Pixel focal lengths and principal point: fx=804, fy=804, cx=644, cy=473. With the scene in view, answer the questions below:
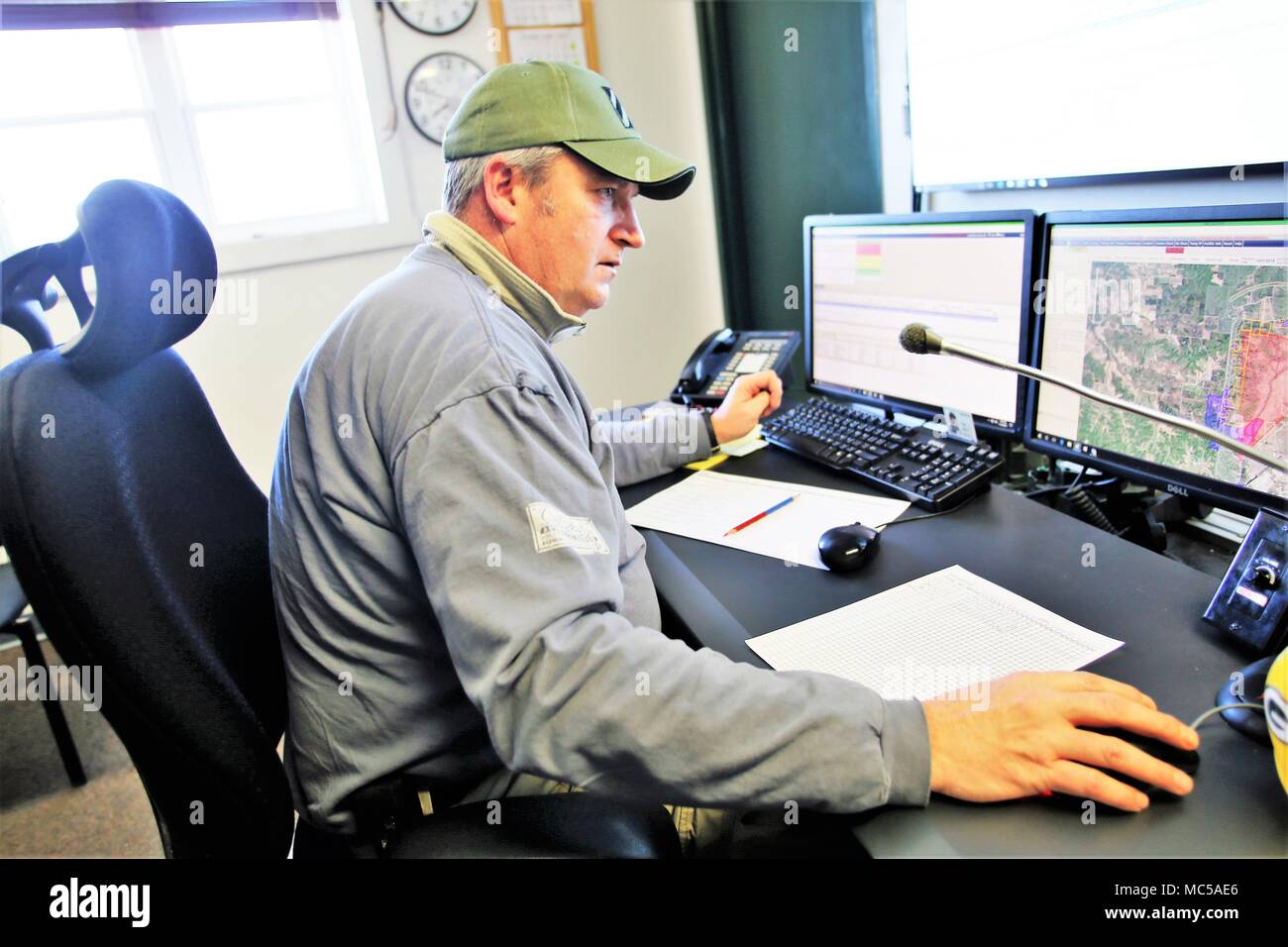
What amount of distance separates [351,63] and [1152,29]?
221 cm

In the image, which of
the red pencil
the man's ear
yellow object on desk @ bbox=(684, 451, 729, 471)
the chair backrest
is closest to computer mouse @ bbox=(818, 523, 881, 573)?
the red pencil

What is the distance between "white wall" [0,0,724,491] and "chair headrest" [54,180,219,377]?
1.59 metres

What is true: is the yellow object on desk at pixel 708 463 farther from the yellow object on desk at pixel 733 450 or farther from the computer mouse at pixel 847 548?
the computer mouse at pixel 847 548

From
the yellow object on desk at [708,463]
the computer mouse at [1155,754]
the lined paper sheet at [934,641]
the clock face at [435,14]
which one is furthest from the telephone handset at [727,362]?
the clock face at [435,14]

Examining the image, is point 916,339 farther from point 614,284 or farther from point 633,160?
point 614,284

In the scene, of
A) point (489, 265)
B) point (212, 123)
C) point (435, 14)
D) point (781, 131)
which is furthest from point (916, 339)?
point (212, 123)

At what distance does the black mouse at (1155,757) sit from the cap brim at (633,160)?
76 centimetres

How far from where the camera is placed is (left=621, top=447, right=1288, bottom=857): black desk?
0.58 m

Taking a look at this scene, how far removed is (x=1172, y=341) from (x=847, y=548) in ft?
1.45

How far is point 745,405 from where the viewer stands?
58.2 inches

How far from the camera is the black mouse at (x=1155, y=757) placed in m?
0.60

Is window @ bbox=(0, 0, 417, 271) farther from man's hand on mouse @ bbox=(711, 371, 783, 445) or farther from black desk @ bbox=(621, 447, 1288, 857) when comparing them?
black desk @ bbox=(621, 447, 1288, 857)

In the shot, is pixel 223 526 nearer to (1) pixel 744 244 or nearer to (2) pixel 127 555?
(2) pixel 127 555

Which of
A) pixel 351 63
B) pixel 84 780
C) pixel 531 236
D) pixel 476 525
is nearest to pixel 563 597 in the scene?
pixel 476 525
